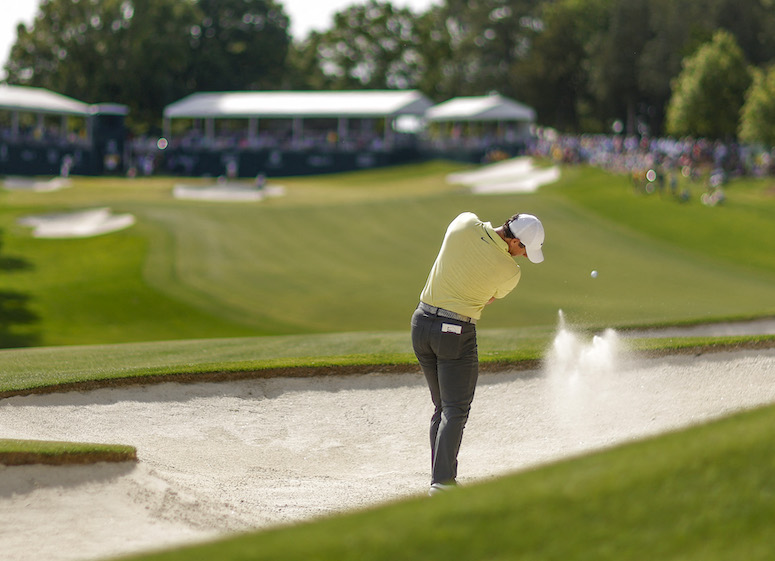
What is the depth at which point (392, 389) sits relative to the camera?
11.8 m

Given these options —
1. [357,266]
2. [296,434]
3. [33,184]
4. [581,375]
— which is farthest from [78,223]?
[33,184]

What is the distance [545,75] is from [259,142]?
116ft

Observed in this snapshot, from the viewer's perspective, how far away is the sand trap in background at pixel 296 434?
283 inches

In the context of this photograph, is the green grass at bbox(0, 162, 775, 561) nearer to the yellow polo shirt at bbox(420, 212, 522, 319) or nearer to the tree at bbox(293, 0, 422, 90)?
the yellow polo shirt at bbox(420, 212, 522, 319)

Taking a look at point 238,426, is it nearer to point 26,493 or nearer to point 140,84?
point 26,493

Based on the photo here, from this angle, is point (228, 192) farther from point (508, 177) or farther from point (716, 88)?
point (716, 88)

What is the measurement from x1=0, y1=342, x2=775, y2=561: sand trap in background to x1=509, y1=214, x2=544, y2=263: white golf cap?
246 centimetres

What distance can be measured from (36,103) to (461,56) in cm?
5785

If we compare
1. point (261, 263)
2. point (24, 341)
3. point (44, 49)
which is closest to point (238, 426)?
point (24, 341)

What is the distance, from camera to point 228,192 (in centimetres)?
5847

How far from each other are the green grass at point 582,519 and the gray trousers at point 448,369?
3133 mm

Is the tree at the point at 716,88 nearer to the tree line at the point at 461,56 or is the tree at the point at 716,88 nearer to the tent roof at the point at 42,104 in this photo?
the tree line at the point at 461,56

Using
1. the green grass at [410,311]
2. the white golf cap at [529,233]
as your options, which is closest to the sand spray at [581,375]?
the green grass at [410,311]

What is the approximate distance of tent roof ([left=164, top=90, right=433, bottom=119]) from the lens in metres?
76.3
